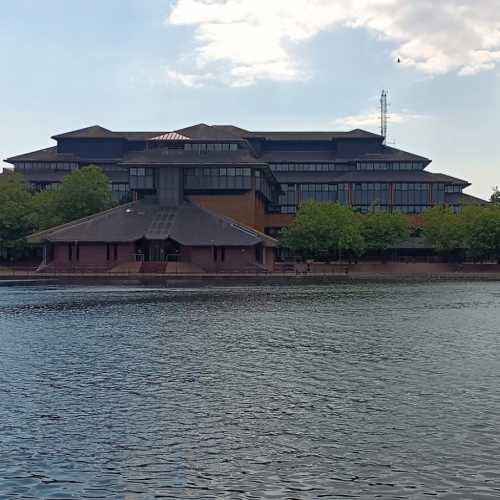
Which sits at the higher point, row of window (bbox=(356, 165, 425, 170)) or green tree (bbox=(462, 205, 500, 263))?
row of window (bbox=(356, 165, 425, 170))

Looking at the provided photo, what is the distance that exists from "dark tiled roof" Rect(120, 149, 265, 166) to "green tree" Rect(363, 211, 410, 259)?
18044 mm

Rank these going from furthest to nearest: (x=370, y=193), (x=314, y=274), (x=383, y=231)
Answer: (x=370, y=193), (x=383, y=231), (x=314, y=274)

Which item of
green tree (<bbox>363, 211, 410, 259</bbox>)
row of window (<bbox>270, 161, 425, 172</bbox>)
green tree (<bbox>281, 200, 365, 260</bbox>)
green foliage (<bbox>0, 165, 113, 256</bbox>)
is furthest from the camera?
row of window (<bbox>270, 161, 425, 172</bbox>)

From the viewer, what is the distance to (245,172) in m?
101

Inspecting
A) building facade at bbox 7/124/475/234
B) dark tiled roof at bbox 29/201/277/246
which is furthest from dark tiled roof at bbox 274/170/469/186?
dark tiled roof at bbox 29/201/277/246

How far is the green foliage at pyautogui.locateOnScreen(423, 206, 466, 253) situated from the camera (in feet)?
328

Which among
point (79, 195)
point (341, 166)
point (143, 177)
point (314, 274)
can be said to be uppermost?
point (341, 166)

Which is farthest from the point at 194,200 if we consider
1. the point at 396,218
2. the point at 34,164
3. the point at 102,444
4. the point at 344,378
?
the point at 102,444

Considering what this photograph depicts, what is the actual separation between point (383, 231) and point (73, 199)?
44938 millimetres

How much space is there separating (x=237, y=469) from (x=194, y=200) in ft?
295

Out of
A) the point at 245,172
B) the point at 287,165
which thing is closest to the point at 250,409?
the point at 245,172

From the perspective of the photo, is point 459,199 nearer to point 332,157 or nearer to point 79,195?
point 332,157

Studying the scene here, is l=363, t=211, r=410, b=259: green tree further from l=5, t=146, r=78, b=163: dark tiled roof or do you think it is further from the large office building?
l=5, t=146, r=78, b=163: dark tiled roof

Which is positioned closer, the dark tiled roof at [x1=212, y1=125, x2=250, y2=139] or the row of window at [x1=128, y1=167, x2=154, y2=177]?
the row of window at [x1=128, y1=167, x2=154, y2=177]
